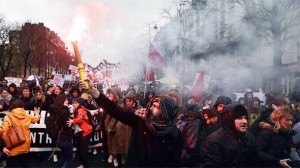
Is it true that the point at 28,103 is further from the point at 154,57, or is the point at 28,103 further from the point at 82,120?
the point at 154,57

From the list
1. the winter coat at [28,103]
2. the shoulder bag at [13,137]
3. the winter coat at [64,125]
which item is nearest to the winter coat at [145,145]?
the shoulder bag at [13,137]

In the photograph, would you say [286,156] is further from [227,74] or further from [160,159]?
[227,74]

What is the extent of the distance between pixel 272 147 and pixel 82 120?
14.4 feet

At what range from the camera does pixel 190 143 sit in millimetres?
6512

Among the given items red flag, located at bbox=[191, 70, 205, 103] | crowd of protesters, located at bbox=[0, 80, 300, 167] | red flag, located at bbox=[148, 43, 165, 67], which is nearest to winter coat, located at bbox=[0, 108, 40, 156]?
crowd of protesters, located at bbox=[0, 80, 300, 167]

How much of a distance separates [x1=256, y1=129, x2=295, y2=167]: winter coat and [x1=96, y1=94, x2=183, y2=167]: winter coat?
1.28 m

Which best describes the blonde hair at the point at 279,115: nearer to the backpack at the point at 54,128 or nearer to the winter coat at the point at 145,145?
the winter coat at the point at 145,145

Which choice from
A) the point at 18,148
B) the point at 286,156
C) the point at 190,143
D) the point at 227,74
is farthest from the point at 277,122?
the point at 227,74

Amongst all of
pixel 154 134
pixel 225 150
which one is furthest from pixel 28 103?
pixel 225 150

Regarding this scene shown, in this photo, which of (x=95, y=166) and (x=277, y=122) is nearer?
(x=277, y=122)

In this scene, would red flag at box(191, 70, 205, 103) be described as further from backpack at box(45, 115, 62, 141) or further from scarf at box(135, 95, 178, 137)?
scarf at box(135, 95, 178, 137)

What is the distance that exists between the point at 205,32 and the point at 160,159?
20852 millimetres

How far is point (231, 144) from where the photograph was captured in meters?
3.95

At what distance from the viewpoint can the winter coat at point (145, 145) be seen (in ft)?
12.5
